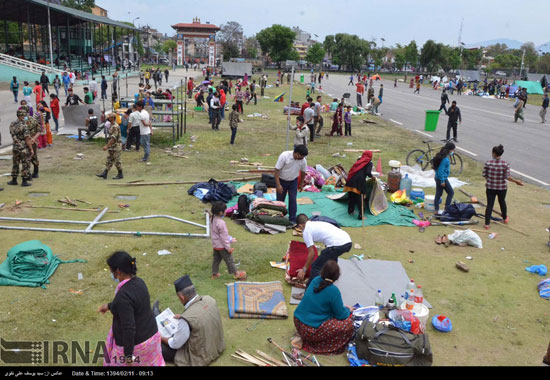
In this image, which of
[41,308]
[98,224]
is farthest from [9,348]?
[98,224]

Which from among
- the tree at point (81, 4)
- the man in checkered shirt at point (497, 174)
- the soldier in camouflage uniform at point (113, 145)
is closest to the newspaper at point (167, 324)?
the man in checkered shirt at point (497, 174)

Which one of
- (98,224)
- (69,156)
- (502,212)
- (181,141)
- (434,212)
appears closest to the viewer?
(98,224)

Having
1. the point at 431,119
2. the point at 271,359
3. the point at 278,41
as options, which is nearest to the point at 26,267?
the point at 271,359

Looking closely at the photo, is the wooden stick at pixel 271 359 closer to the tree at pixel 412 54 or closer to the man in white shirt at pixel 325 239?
the man in white shirt at pixel 325 239

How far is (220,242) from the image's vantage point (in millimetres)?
7387

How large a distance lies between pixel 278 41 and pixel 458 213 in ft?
381

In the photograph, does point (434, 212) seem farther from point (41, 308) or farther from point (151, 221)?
point (41, 308)

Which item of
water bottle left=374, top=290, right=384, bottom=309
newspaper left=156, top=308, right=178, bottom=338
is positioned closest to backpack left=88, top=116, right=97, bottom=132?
newspaper left=156, top=308, right=178, bottom=338

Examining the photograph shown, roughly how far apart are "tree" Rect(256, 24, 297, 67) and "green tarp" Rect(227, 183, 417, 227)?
372ft

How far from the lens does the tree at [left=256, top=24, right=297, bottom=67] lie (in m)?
120

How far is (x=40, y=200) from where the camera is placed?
36.8ft

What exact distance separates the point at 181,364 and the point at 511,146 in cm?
1997

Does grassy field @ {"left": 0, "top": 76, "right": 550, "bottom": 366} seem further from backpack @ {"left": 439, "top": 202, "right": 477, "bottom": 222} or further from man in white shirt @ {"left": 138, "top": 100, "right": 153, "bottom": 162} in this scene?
man in white shirt @ {"left": 138, "top": 100, "right": 153, "bottom": 162}

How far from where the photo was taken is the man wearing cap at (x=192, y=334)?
17.3 feet
